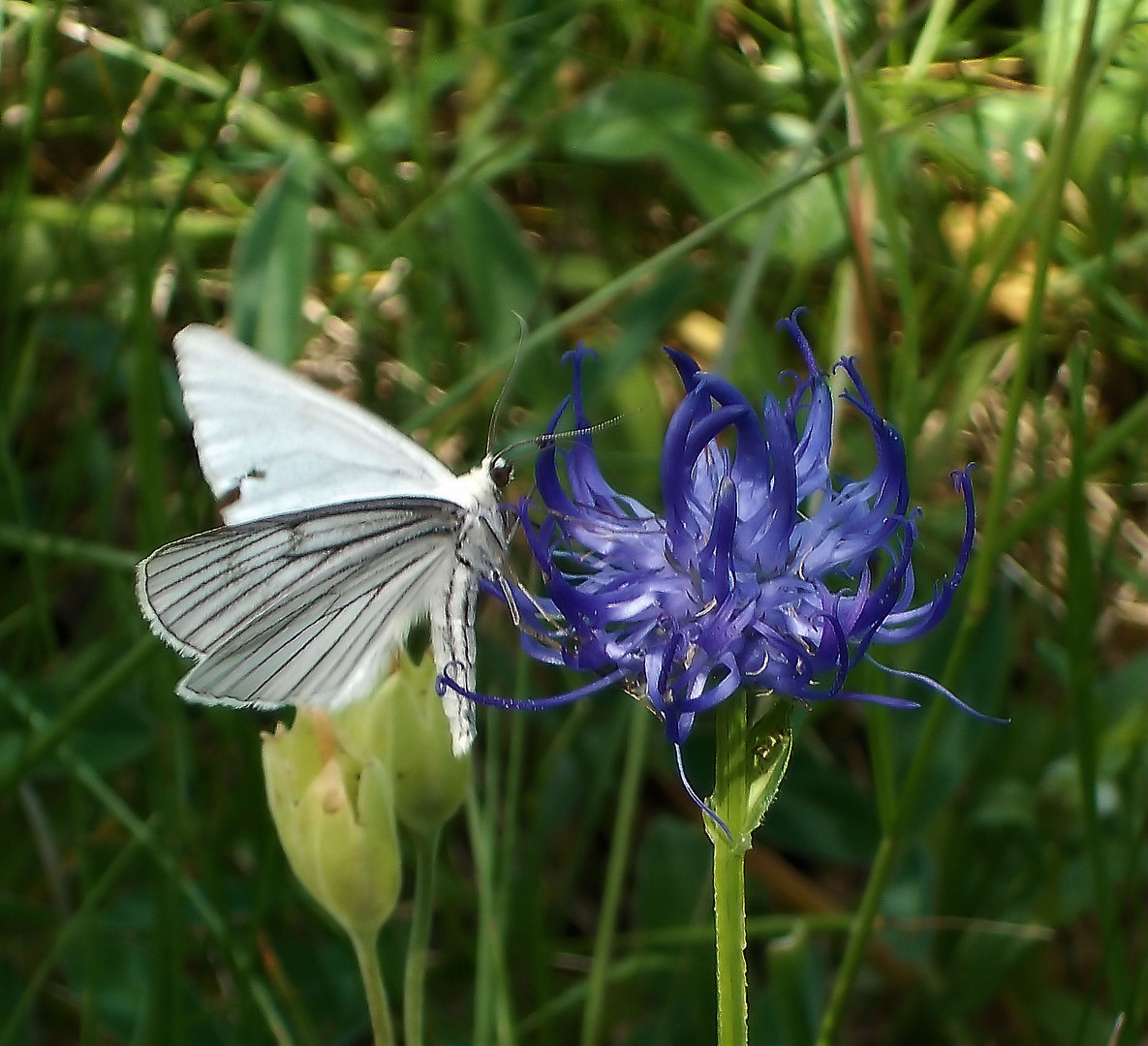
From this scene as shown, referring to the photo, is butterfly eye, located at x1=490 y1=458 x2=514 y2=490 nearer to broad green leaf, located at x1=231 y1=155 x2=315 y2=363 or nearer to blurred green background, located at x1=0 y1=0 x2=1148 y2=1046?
blurred green background, located at x1=0 y1=0 x2=1148 y2=1046

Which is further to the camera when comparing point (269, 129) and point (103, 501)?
point (269, 129)

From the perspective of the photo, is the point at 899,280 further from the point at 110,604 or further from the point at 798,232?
the point at 110,604

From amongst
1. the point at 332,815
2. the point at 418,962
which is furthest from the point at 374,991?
the point at 332,815

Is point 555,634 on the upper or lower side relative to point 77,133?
upper

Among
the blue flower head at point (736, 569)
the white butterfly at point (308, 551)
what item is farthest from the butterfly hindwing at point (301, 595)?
the blue flower head at point (736, 569)

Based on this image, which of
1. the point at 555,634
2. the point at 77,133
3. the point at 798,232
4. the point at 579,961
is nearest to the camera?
the point at 555,634

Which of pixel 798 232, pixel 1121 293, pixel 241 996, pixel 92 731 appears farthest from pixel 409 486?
pixel 1121 293
